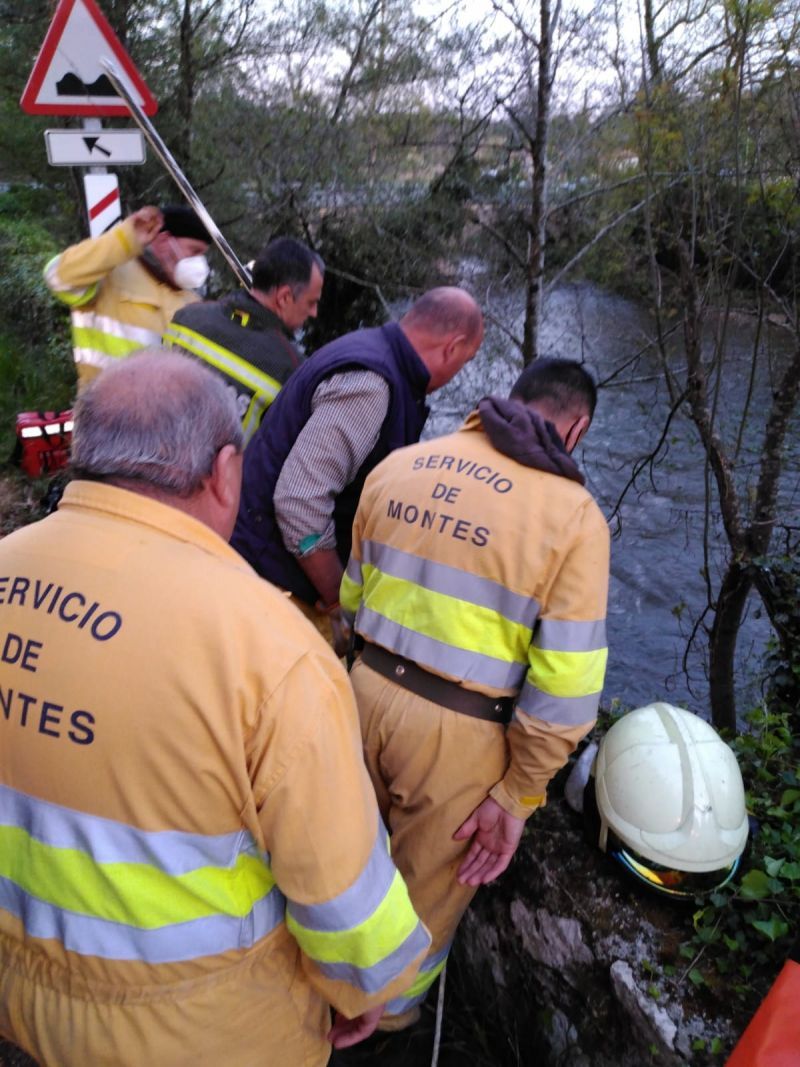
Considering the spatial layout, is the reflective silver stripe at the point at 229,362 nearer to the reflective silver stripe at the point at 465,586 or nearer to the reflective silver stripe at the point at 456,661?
the reflective silver stripe at the point at 465,586

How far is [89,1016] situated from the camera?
4.10ft

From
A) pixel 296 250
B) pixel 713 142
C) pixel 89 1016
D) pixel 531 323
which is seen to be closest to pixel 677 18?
pixel 713 142

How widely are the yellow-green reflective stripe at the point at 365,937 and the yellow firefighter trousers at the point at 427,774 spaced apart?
66cm

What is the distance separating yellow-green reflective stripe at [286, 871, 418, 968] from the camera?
1.30 meters

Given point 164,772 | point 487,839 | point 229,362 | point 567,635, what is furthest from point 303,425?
point 164,772

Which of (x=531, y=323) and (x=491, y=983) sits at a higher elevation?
(x=531, y=323)

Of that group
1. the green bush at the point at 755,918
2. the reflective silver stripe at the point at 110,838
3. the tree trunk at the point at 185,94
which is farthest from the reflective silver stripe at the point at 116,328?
the tree trunk at the point at 185,94

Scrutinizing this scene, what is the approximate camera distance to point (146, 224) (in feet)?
11.2

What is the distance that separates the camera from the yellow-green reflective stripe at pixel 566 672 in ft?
6.08

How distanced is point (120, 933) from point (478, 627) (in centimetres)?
104

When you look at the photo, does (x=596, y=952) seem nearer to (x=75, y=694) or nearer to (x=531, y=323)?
(x=75, y=694)

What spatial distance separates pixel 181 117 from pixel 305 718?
28.6 feet

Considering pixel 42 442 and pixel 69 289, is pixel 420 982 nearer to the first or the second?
pixel 69 289

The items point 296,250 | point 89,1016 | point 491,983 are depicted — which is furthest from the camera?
point 296,250
